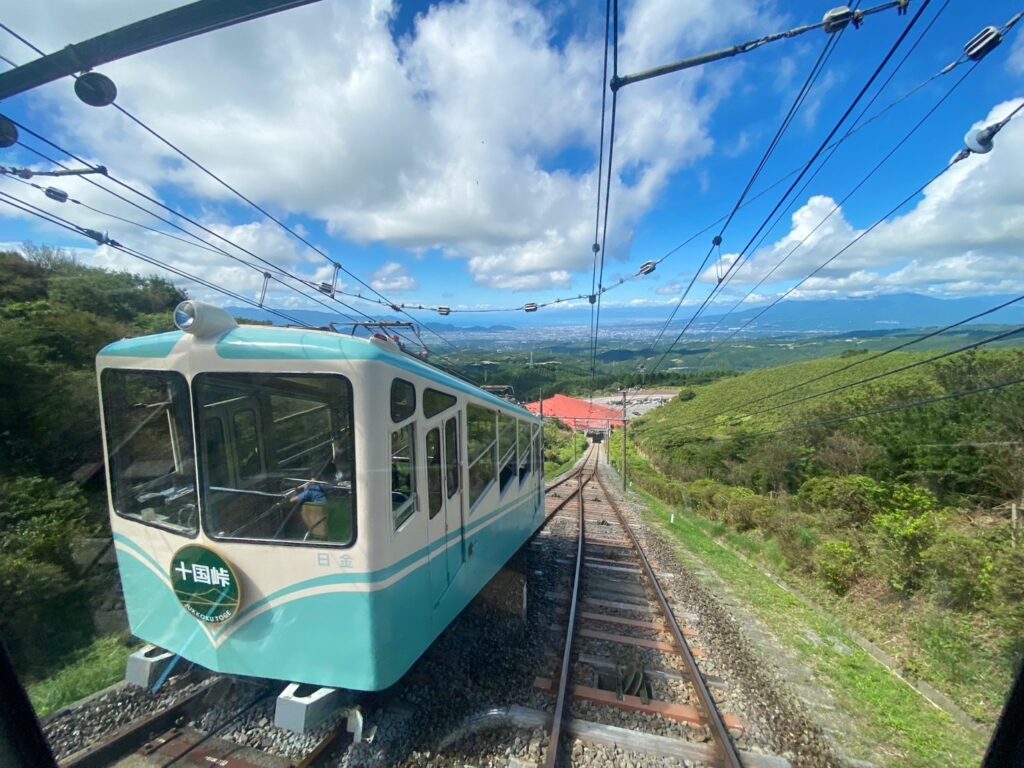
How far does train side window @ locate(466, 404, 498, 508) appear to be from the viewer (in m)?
4.97

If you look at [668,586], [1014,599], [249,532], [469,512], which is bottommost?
[668,586]

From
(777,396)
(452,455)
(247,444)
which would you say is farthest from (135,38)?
(777,396)

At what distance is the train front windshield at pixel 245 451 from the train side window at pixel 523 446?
4125mm

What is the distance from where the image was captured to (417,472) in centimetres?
375

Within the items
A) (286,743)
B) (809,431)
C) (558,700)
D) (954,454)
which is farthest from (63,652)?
(809,431)

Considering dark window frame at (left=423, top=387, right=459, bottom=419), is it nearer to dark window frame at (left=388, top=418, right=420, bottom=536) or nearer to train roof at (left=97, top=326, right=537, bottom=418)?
dark window frame at (left=388, top=418, right=420, bottom=536)

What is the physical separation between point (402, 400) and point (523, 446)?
4439 millimetres

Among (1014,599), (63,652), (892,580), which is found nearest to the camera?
(63,652)

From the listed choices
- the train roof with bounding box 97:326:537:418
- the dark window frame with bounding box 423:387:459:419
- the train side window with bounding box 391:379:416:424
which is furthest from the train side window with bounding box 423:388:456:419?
the train roof with bounding box 97:326:537:418

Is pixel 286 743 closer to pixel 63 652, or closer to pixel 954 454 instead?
pixel 63 652

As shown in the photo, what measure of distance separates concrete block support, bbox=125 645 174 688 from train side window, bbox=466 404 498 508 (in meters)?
2.62

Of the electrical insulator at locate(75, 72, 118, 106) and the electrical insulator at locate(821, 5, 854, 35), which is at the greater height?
the electrical insulator at locate(821, 5, 854, 35)

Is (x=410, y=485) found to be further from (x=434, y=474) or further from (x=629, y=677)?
(x=629, y=677)

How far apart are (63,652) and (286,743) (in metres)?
3.57
